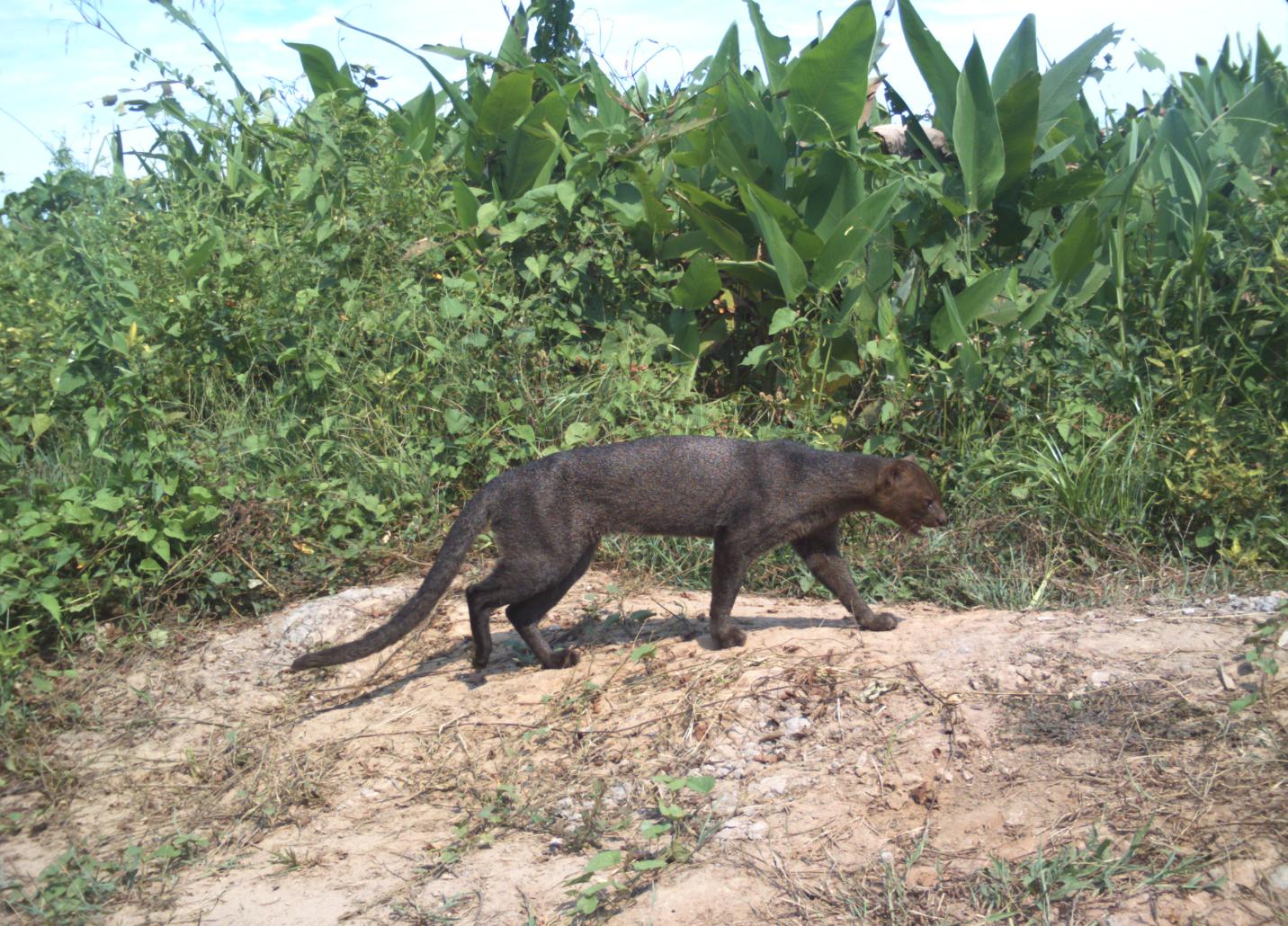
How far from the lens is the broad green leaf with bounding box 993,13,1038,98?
6871 millimetres

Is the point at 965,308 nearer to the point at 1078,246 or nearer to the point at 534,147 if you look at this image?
the point at 1078,246

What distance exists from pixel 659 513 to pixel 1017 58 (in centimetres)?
410

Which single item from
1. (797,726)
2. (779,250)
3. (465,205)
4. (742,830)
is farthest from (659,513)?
(465,205)

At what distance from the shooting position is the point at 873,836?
3414 millimetres

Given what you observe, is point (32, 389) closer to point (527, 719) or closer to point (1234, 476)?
point (527, 719)

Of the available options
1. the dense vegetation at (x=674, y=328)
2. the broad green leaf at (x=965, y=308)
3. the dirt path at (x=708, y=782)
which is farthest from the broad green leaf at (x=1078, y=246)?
the dirt path at (x=708, y=782)

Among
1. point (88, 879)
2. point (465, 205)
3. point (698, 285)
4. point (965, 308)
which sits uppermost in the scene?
point (465, 205)

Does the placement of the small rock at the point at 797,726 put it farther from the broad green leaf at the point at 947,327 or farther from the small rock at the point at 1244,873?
the broad green leaf at the point at 947,327

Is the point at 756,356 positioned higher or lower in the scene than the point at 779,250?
lower

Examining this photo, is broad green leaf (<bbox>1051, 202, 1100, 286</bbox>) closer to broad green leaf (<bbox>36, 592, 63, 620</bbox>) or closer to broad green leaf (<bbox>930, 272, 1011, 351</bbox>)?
broad green leaf (<bbox>930, 272, 1011, 351</bbox>)

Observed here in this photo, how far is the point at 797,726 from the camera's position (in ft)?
13.3

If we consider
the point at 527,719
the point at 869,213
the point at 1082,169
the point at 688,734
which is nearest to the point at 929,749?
the point at 688,734

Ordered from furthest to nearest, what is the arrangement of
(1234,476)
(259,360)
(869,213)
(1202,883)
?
(259,360) → (869,213) → (1234,476) → (1202,883)

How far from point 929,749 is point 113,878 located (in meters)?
2.76
